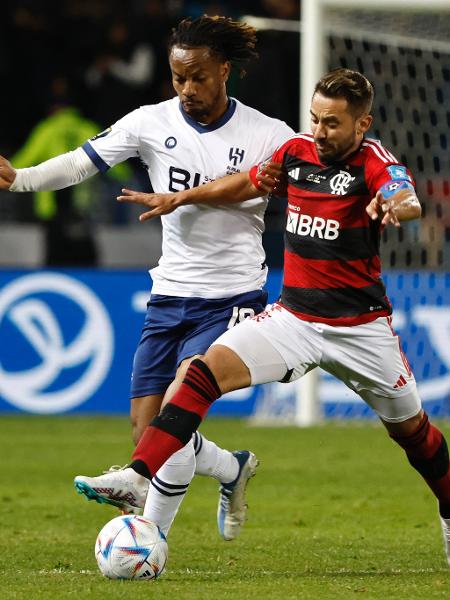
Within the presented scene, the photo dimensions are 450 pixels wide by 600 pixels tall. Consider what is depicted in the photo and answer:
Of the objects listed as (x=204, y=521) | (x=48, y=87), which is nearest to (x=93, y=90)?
(x=48, y=87)

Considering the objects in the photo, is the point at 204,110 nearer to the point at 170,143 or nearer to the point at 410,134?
the point at 170,143

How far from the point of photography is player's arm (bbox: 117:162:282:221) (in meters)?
6.25

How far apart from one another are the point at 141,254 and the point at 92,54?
3.67 metres

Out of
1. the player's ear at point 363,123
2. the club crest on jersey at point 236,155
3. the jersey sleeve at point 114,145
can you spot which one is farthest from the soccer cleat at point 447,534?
the jersey sleeve at point 114,145

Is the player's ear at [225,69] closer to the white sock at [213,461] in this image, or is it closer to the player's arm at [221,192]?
the player's arm at [221,192]

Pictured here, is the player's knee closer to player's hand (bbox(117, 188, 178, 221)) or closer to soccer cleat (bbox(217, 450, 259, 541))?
player's hand (bbox(117, 188, 178, 221))

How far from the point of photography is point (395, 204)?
550cm

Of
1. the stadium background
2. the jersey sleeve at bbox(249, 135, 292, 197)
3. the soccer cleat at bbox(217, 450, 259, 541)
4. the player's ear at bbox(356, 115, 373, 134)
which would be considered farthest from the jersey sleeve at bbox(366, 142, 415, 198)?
the stadium background

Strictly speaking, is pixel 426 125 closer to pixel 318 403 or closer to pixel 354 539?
pixel 318 403

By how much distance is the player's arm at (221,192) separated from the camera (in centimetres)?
625

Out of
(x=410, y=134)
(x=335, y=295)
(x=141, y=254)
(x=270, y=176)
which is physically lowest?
(x=141, y=254)

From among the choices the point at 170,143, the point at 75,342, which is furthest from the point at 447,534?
the point at 75,342

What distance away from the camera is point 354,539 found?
723 centimetres

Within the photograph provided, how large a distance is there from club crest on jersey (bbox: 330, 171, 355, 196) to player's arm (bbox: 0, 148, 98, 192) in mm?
1188
